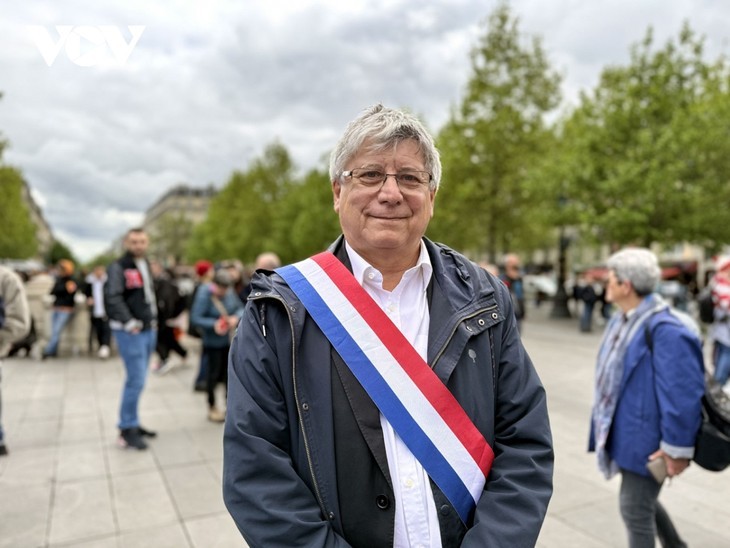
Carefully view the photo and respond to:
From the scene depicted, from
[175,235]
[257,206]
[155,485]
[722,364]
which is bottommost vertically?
[155,485]

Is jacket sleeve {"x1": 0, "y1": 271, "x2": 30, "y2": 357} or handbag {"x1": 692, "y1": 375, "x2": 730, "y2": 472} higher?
jacket sleeve {"x1": 0, "y1": 271, "x2": 30, "y2": 357}

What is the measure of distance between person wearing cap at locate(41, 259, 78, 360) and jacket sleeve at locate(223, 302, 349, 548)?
1072 cm

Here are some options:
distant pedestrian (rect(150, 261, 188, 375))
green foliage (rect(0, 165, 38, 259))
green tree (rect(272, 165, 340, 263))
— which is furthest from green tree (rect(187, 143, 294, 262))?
distant pedestrian (rect(150, 261, 188, 375))

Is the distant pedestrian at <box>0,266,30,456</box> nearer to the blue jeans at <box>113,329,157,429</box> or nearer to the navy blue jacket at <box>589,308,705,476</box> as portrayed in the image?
the blue jeans at <box>113,329,157,429</box>

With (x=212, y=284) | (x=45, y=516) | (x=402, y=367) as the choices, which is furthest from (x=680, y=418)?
(x=212, y=284)

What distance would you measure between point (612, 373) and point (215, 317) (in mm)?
4887

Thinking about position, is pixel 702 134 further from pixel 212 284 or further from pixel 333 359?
pixel 333 359

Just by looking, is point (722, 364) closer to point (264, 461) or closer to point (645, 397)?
point (645, 397)

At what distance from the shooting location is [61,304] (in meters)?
11.2

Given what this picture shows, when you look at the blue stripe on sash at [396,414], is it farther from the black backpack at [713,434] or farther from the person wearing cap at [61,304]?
the person wearing cap at [61,304]

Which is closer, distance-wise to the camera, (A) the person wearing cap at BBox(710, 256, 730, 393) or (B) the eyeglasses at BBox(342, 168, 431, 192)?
(B) the eyeglasses at BBox(342, 168, 431, 192)

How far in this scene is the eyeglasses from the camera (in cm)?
183

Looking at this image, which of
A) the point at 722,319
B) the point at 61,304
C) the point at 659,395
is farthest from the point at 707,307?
the point at 61,304

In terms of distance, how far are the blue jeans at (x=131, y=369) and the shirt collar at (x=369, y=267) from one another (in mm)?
4191
